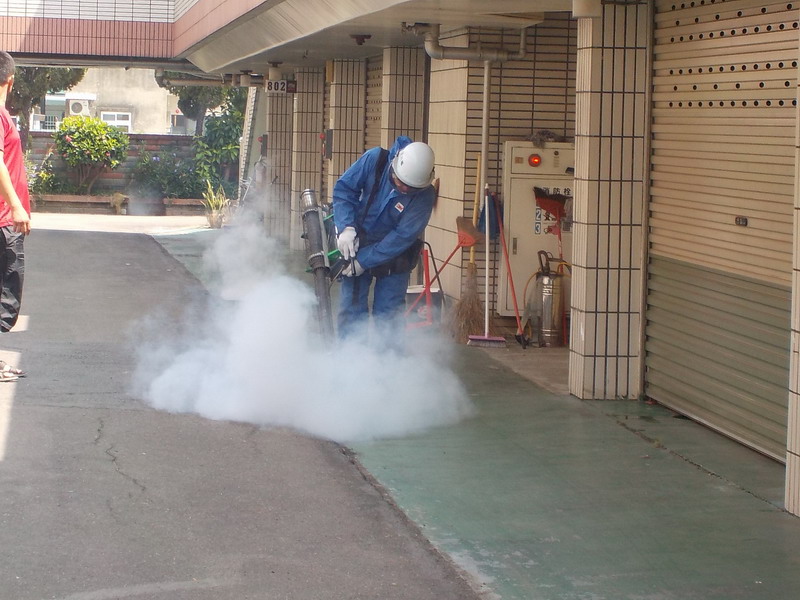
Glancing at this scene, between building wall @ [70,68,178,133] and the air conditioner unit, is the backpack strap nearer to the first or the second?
the air conditioner unit

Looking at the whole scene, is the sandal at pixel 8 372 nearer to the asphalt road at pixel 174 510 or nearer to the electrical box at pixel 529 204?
the asphalt road at pixel 174 510

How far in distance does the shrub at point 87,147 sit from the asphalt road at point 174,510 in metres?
20.9

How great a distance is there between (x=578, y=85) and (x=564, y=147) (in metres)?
2.73

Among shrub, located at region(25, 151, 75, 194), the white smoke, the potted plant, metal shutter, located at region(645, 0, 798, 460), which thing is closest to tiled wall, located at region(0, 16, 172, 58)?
the potted plant

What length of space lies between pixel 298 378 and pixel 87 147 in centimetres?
2259

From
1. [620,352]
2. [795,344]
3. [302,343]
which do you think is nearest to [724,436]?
[620,352]

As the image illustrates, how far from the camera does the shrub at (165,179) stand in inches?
1188

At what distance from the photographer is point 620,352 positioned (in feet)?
28.0

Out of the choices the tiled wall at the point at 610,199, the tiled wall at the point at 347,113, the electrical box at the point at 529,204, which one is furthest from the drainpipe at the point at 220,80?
the tiled wall at the point at 610,199

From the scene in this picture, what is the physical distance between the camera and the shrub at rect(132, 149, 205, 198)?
30.2 meters

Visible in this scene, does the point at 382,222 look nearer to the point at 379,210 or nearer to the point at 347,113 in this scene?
the point at 379,210

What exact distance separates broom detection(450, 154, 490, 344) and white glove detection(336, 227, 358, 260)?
275cm

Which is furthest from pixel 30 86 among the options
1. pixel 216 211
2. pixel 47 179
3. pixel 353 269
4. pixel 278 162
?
pixel 353 269

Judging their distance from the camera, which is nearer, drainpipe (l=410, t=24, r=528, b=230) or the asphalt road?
the asphalt road
